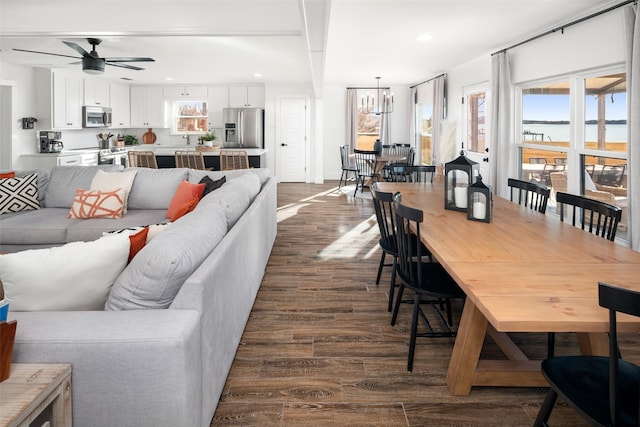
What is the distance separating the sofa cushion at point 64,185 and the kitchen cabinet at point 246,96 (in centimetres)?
650

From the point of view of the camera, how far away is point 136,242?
196 centimetres

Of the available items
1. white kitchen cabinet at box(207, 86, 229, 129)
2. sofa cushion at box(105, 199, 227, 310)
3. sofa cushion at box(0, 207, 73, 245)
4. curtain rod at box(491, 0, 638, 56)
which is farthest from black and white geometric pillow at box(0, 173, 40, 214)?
white kitchen cabinet at box(207, 86, 229, 129)

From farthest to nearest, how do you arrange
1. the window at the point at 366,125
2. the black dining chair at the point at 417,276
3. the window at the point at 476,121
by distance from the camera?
the window at the point at 366,125
the window at the point at 476,121
the black dining chair at the point at 417,276

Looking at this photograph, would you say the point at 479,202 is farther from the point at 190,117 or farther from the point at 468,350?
the point at 190,117

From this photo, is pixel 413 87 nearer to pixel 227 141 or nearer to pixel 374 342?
pixel 227 141

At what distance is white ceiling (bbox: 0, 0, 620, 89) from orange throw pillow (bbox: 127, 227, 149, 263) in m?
2.36

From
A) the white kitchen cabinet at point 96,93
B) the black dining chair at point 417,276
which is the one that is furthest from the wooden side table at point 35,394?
the white kitchen cabinet at point 96,93

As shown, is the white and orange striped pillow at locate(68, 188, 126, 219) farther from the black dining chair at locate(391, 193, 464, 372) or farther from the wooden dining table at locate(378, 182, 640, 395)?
the wooden dining table at locate(378, 182, 640, 395)

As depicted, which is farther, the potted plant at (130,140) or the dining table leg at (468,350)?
the potted plant at (130,140)

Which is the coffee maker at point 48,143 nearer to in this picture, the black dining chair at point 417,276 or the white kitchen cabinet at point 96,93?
the white kitchen cabinet at point 96,93

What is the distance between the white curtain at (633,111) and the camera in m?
3.49

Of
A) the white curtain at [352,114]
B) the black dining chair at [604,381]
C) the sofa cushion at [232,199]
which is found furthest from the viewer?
the white curtain at [352,114]

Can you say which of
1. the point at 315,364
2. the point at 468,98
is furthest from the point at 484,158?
the point at 315,364

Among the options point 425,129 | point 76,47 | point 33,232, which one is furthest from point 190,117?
point 33,232
